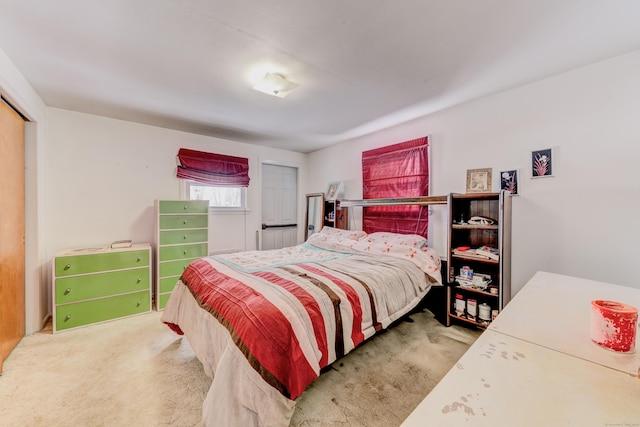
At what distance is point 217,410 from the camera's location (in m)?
1.30

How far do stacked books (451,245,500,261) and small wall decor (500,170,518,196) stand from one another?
606 millimetres

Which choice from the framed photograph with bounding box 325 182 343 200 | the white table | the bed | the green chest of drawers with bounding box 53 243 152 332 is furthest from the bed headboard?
the green chest of drawers with bounding box 53 243 152 332

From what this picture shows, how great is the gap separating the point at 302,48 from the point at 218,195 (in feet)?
9.38

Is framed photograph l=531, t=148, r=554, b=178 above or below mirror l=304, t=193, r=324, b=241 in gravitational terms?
above

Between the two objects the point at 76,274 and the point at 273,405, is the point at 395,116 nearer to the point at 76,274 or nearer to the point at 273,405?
the point at 273,405

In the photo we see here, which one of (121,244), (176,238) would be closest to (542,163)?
(176,238)

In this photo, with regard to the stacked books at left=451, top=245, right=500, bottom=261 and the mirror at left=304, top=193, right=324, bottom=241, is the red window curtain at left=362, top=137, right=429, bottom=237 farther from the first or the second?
the mirror at left=304, top=193, right=324, bottom=241

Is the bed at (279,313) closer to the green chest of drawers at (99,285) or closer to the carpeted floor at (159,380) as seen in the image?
the carpeted floor at (159,380)

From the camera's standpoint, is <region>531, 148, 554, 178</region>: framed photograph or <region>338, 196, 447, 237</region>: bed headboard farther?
<region>338, 196, 447, 237</region>: bed headboard

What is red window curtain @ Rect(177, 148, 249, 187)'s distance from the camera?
11.9 feet

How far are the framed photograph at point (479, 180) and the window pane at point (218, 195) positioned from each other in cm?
337

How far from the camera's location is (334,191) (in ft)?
13.9

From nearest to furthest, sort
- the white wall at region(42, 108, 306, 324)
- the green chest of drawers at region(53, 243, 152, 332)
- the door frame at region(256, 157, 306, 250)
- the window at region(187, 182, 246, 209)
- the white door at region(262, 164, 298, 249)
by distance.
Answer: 1. the green chest of drawers at region(53, 243, 152, 332)
2. the white wall at region(42, 108, 306, 324)
3. the window at region(187, 182, 246, 209)
4. the door frame at region(256, 157, 306, 250)
5. the white door at region(262, 164, 298, 249)

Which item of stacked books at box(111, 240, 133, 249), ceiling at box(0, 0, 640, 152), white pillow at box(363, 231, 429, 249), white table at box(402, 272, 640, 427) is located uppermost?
ceiling at box(0, 0, 640, 152)
